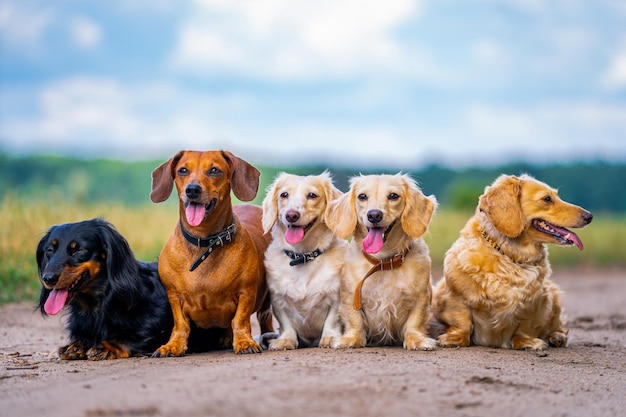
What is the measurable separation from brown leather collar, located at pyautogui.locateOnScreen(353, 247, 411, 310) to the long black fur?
1.41 meters

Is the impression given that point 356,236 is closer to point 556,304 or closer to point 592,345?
point 556,304

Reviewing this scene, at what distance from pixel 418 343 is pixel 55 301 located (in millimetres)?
2465

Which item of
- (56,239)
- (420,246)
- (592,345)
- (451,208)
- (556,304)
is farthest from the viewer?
(451,208)

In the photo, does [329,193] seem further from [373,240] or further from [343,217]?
[373,240]

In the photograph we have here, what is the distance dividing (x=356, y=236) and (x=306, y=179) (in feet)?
1.80

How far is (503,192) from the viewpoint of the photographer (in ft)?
19.2

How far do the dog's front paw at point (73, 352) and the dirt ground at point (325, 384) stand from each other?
0.23 ft

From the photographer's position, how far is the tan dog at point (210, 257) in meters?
5.45

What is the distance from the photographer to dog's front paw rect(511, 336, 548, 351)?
5945 mm

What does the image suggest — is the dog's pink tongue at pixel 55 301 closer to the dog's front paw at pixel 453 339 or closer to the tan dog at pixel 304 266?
the tan dog at pixel 304 266

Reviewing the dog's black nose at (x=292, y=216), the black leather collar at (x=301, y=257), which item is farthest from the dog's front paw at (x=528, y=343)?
the dog's black nose at (x=292, y=216)

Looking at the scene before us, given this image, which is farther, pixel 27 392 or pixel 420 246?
pixel 420 246

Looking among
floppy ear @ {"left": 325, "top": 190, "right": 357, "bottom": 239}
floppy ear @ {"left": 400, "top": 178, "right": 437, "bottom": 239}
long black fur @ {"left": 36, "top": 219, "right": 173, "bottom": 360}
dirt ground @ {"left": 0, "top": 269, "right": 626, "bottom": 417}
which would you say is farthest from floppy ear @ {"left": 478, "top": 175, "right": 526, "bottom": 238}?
long black fur @ {"left": 36, "top": 219, "right": 173, "bottom": 360}

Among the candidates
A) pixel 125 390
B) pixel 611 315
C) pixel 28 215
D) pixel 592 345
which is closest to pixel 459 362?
pixel 125 390
